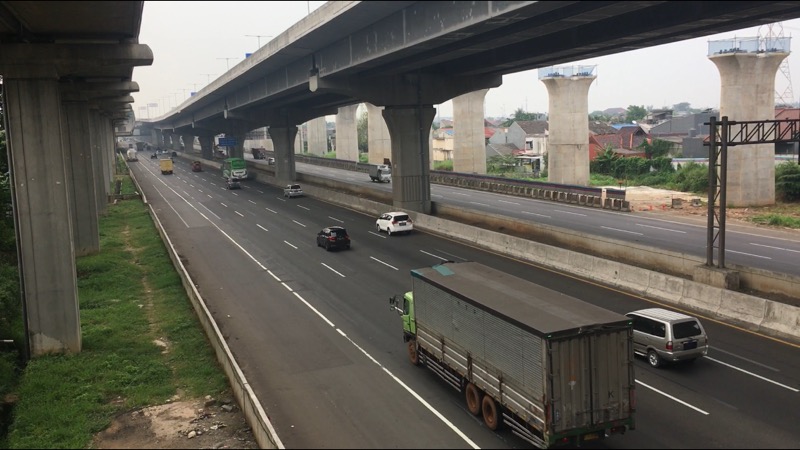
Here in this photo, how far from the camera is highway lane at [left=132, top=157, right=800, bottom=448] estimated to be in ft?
49.3

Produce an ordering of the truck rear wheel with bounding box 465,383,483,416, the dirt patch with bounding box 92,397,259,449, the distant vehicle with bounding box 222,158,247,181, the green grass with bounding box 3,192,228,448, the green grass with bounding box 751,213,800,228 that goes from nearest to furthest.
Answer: the dirt patch with bounding box 92,397,259,449
the truck rear wheel with bounding box 465,383,483,416
the green grass with bounding box 3,192,228,448
the green grass with bounding box 751,213,800,228
the distant vehicle with bounding box 222,158,247,181

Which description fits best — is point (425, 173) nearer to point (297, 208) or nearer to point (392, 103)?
point (392, 103)

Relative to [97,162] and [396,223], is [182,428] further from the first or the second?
[97,162]

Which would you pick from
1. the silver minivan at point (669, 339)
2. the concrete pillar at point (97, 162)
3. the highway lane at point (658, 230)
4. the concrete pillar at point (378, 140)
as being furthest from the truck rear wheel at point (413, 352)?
the concrete pillar at point (378, 140)

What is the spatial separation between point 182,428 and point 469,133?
3057 inches

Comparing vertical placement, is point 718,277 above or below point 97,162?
below

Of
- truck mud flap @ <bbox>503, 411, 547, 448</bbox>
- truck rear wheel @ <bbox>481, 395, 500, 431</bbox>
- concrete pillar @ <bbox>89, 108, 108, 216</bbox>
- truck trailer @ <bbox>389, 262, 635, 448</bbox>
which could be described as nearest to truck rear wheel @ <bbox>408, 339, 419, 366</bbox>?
truck trailer @ <bbox>389, 262, 635, 448</bbox>

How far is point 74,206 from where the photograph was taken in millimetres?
41094

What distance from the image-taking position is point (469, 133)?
90.2 metres

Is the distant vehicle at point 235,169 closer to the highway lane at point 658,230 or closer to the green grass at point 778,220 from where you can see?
the highway lane at point 658,230

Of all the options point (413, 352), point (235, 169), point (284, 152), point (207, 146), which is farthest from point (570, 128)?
point (207, 146)

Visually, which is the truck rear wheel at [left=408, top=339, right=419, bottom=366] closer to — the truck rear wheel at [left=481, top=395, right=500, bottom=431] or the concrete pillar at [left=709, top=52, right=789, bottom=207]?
the truck rear wheel at [left=481, top=395, right=500, bottom=431]

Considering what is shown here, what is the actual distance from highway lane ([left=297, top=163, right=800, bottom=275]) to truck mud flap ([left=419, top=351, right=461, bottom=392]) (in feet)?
59.2

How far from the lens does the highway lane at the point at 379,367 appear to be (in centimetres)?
1502
